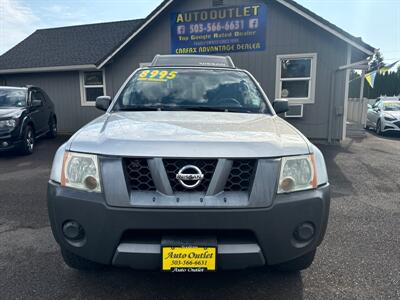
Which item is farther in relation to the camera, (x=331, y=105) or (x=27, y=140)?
(x=331, y=105)

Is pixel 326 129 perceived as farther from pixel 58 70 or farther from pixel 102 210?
pixel 58 70

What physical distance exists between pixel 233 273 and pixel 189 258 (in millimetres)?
872

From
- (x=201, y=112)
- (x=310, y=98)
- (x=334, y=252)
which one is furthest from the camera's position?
(x=310, y=98)

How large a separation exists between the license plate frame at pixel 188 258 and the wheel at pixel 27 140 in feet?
23.3

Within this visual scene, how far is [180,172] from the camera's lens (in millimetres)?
1901

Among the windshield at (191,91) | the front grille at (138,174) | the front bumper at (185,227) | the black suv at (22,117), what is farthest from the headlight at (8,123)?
the front grille at (138,174)

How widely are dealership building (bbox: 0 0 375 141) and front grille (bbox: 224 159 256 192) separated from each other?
7.92 m

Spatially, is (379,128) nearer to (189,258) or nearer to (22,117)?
(22,117)

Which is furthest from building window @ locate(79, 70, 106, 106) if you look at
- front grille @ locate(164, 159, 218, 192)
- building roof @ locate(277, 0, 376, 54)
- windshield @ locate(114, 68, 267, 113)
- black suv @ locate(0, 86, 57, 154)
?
front grille @ locate(164, 159, 218, 192)

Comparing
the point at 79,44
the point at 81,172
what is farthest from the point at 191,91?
the point at 79,44

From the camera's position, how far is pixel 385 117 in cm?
1213

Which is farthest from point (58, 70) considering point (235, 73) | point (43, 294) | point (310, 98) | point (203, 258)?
point (203, 258)

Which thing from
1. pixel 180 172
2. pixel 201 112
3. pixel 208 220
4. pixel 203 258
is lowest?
pixel 203 258

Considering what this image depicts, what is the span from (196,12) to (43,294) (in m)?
9.87
